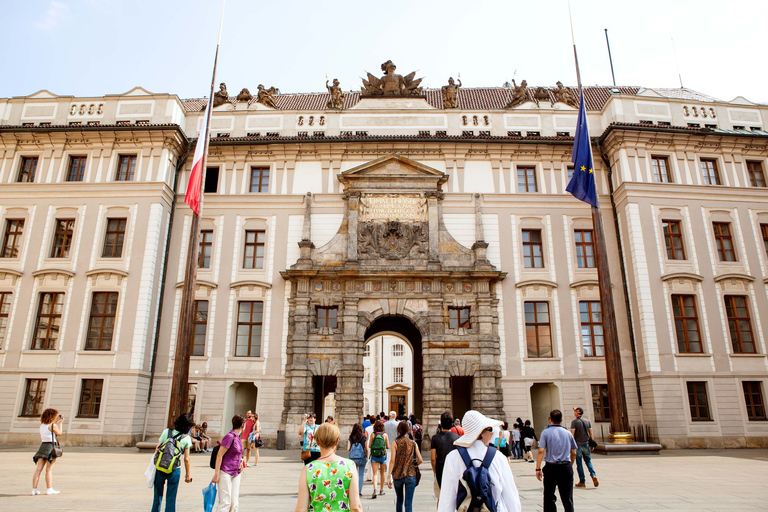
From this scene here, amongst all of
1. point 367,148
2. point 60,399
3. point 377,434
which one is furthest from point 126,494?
point 367,148

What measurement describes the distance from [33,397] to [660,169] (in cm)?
3355

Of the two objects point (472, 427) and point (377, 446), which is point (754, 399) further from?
point (472, 427)

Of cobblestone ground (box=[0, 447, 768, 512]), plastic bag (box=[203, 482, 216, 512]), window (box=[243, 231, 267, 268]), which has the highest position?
window (box=[243, 231, 267, 268])

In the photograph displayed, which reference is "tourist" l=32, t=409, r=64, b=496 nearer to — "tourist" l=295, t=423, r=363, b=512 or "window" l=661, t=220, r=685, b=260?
"tourist" l=295, t=423, r=363, b=512

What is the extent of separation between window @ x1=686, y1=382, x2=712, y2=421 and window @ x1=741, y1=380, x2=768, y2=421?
1.94 m

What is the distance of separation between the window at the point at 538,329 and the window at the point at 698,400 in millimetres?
6456

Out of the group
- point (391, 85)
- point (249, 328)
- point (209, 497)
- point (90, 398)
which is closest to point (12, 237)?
point (90, 398)

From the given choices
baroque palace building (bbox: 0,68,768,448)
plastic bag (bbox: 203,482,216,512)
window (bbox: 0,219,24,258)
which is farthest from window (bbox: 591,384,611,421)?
window (bbox: 0,219,24,258)

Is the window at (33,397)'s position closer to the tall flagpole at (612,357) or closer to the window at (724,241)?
the tall flagpole at (612,357)

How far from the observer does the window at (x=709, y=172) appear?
93.8 ft

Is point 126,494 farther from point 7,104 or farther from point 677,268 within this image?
point 7,104

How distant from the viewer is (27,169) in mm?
28891

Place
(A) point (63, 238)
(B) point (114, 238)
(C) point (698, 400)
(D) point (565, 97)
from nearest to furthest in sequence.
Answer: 1. (C) point (698, 400)
2. (B) point (114, 238)
3. (A) point (63, 238)
4. (D) point (565, 97)

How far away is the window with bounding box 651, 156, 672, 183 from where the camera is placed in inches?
1109
